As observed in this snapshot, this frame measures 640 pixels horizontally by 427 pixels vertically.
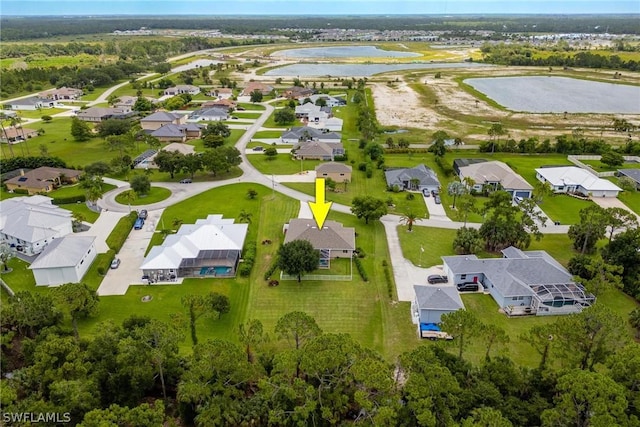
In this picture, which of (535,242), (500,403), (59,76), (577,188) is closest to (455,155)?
(577,188)

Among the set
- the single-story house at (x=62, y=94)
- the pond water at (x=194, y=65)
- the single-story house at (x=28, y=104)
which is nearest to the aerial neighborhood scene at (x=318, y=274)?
the single-story house at (x=28, y=104)

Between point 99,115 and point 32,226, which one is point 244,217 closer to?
point 32,226

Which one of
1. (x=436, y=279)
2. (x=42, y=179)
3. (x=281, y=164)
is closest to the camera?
(x=436, y=279)

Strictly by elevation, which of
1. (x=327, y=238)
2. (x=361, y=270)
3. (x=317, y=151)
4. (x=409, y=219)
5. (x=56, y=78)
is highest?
(x=56, y=78)

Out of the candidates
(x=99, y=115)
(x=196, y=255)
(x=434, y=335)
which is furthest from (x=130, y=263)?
(x=99, y=115)

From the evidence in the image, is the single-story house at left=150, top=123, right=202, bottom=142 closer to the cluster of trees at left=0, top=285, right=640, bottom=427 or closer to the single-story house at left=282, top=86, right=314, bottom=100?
the single-story house at left=282, top=86, right=314, bottom=100

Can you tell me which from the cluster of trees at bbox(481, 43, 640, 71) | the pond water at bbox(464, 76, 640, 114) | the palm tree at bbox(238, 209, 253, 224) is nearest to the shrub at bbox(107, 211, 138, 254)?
the palm tree at bbox(238, 209, 253, 224)

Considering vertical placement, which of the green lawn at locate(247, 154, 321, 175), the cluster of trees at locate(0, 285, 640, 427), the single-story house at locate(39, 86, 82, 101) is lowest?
the green lawn at locate(247, 154, 321, 175)

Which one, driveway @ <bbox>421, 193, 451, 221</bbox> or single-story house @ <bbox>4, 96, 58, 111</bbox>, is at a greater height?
single-story house @ <bbox>4, 96, 58, 111</bbox>
